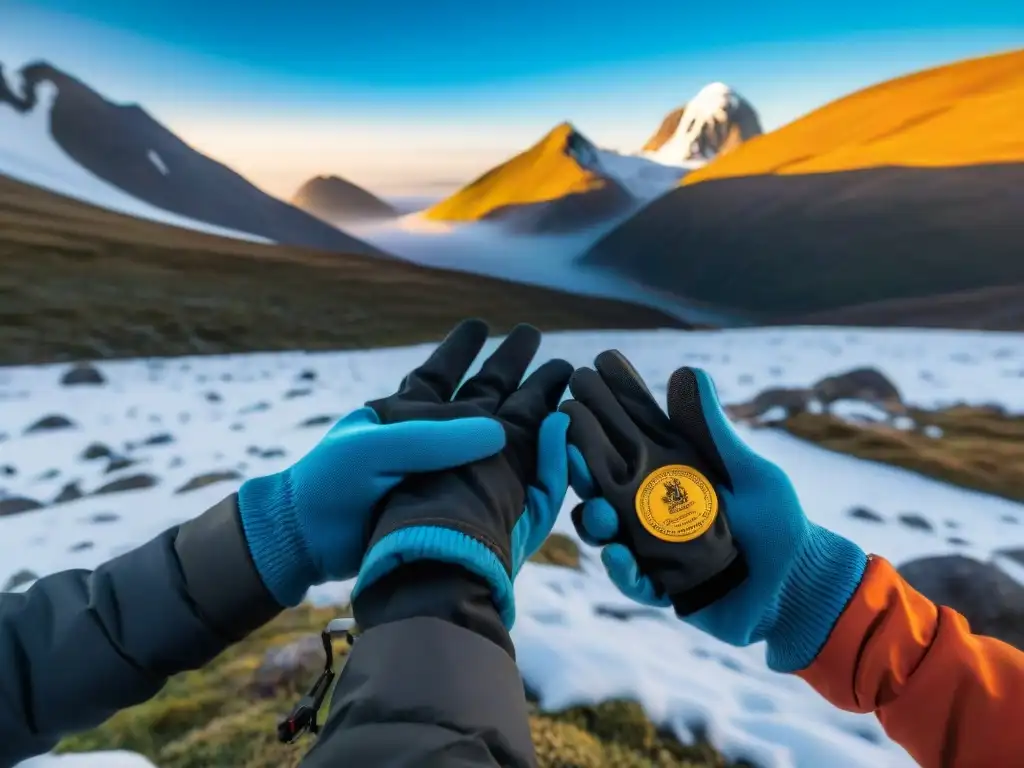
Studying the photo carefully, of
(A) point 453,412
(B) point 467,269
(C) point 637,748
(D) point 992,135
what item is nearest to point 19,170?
(B) point 467,269

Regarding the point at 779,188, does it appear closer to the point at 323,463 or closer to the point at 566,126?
the point at 566,126

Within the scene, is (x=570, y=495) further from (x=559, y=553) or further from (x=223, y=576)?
(x=223, y=576)

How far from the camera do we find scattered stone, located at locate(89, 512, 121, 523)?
35.6 inches

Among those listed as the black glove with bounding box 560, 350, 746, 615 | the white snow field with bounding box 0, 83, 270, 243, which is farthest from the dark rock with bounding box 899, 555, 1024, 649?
the white snow field with bounding box 0, 83, 270, 243

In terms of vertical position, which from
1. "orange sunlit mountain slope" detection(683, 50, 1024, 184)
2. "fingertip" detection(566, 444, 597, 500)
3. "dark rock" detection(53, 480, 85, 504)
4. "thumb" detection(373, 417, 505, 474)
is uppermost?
"orange sunlit mountain slope" detection(683, 50, 1024, 184)

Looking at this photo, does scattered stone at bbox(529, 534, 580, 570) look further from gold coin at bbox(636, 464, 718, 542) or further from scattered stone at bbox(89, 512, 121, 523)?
scattered stone at bbox(89, 512, 121, 523)

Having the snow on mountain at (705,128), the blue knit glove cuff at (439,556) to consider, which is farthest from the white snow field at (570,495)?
the snow on mountain at (705,128)

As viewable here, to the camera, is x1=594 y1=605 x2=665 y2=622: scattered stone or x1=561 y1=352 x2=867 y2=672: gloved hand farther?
x1=594 y1=605 x2=665 y2=622: scattered stone

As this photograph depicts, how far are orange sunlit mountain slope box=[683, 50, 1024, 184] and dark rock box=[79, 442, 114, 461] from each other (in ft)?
9.55

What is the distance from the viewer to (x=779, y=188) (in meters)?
2.81

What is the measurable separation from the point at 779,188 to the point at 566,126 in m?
1.07

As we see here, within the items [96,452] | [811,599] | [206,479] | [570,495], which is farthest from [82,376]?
[811,599]

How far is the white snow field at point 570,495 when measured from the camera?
564mm

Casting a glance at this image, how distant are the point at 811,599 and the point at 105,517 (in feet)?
3.23
